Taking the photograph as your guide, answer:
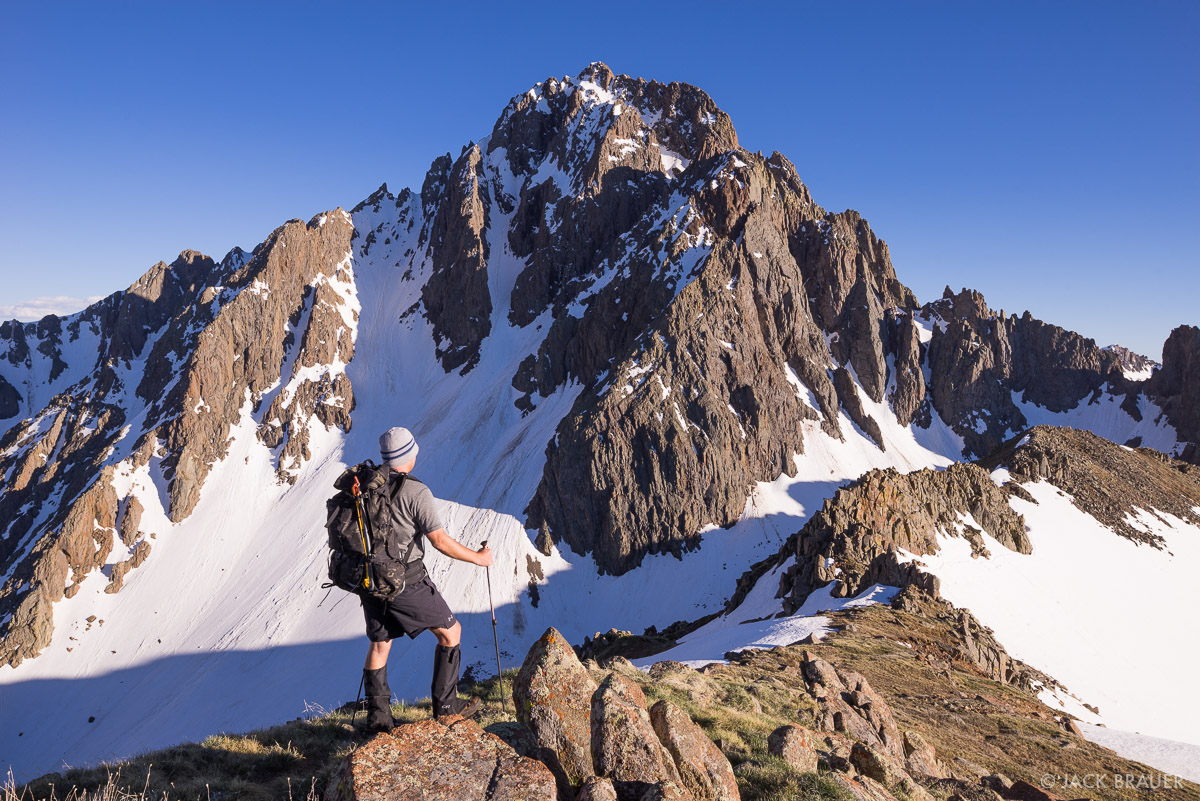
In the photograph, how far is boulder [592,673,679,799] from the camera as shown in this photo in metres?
6.06

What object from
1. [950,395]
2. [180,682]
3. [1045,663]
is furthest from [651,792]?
[950,395]

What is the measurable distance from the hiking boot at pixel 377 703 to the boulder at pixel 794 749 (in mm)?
5301

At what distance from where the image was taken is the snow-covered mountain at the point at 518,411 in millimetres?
72688

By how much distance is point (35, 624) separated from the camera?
80.2 meters

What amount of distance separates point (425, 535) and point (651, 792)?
3.65 m

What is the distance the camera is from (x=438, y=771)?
199 inches

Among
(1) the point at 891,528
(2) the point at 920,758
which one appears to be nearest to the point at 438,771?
(2) the point at 920,758

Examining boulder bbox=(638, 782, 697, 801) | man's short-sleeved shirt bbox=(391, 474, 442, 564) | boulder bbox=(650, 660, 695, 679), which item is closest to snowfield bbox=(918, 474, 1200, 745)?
boulder bbox=(650, 660, 695, 679)

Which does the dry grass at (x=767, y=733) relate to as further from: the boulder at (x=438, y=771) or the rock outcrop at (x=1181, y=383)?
the rock outcrop at (x=1181, y=383)

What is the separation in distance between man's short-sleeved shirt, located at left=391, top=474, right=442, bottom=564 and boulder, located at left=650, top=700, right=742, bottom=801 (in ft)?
11.3

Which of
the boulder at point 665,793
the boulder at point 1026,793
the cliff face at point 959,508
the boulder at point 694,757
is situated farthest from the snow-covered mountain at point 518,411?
the boulder at point 665,793

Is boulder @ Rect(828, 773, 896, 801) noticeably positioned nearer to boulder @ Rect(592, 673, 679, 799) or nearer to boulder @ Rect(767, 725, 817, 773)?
boulder @ Rect(767, 725, 817, 773)

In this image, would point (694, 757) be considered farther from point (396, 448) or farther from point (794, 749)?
point (396, 448)

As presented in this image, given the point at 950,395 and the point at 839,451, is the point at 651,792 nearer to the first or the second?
the point at 839,451
